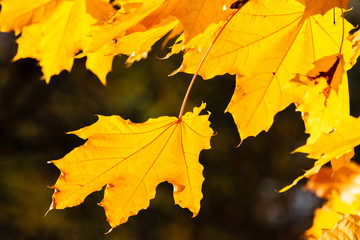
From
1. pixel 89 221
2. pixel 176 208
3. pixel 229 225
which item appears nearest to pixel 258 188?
pixel 229 225

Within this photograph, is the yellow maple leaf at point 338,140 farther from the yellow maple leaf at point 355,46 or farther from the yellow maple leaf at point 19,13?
the yellow maple leaf at point 19,13

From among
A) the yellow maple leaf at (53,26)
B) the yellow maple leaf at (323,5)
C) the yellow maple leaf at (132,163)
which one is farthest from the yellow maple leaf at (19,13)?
the yellow maple leaf at (323,5)

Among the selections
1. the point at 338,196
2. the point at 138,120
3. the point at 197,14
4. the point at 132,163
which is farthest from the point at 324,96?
the point at 138,120

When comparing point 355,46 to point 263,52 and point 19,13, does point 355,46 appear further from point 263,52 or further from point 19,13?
point 19,13

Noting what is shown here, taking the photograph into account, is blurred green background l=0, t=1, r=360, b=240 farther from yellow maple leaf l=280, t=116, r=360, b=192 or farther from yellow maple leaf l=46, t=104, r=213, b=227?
yellow maple leaf l=280, t=116, r=360, b=192

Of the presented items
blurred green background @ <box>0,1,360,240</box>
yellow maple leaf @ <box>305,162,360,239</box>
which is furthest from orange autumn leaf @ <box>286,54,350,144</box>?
blurred green background @ <box>0,1,360,240</box>

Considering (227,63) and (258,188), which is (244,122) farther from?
(258,188)
